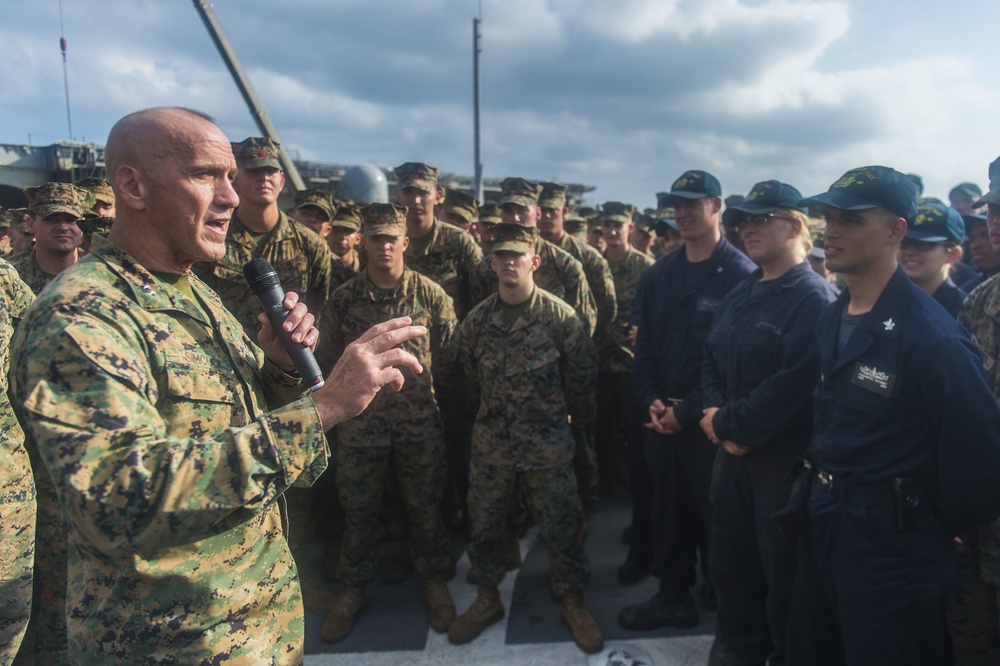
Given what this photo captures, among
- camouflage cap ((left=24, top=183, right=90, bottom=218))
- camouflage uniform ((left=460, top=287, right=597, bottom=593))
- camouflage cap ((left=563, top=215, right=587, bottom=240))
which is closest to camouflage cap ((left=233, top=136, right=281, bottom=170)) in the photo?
camouflage cap ((left=24, top=183, right=90, bottom=218))

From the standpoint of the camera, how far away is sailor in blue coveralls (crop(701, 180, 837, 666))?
2834mm

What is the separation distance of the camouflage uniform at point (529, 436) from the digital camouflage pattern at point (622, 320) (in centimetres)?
116

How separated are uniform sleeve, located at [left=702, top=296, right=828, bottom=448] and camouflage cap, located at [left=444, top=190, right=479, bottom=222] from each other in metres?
4.55

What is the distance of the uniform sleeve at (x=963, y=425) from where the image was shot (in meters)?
2.07

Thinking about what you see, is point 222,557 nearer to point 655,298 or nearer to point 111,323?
point 111,323

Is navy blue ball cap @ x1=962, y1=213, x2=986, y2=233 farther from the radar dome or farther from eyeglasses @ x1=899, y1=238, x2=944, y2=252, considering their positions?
the radar dome

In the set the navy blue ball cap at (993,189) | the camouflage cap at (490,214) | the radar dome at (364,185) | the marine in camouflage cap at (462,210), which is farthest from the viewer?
the radar dome at (364,185)

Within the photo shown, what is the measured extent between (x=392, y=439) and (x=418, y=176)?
7.83 feet

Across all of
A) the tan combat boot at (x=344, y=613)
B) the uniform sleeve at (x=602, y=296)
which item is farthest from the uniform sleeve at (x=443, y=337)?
the uniform sleeve at (x=602, y=296)

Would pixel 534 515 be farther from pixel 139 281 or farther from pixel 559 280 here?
pixel 139 281

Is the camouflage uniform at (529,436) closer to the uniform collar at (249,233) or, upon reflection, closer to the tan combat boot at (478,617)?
the tan combat boot at (478,617)

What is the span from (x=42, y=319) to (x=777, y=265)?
9.84 ft

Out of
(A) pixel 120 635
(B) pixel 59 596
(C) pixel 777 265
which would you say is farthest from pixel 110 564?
(C) pixel 777 265

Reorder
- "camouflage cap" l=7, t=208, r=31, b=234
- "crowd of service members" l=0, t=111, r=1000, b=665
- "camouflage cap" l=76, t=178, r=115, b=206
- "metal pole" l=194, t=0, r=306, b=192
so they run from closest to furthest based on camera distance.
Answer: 1. "crowd of service members" l=0, t=111, r=1000, b=665
2. "camouflage cap" l=76, t=178, r=115, b=206
3. "camouflage cap" l=7, t=208, r=31, b=234
4. "metal pole" l=194, t=0, r=306, b=192
